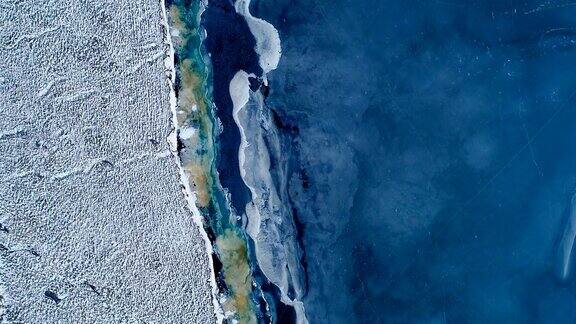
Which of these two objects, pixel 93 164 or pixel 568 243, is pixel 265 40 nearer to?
pixel 93 164

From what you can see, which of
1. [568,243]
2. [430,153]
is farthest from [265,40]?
[568,243]

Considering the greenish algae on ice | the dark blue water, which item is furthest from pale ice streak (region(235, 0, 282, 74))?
the greenish algae on ice

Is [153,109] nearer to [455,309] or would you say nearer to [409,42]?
[409,42]

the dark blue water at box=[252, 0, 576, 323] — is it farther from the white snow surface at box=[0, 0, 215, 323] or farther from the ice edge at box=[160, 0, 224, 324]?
the white snow surface at box=[0, 0, 215, 323]

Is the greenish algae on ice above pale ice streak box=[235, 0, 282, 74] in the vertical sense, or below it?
below

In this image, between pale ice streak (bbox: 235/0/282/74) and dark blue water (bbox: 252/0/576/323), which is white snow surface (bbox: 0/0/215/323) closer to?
pale ice streak (bbox: 235/0/282/74)

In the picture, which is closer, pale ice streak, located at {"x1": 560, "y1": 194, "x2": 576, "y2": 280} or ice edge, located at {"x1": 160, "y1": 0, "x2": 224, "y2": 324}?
ice edge, located at {"x1": 160, "y1": 0, "x2": 224, "y2": 324}

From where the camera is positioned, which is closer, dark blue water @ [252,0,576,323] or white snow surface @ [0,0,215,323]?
white snow surface @ [0,0,215,323]

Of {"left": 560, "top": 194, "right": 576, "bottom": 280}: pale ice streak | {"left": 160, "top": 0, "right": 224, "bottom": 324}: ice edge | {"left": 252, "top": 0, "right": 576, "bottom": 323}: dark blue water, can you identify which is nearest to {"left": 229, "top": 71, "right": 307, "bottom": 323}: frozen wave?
{"left": 252, "top": 0, "right": 576, "bottom": 323}: dark blue water
